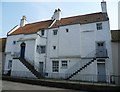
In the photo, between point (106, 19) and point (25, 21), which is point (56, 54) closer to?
point (106, 19)

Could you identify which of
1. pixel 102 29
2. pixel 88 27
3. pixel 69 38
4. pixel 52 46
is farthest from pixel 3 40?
pixel 102 29

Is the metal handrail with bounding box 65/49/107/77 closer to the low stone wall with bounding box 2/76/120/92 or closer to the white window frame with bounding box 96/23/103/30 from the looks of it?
the white window frame with bounding box 96/23/103/30

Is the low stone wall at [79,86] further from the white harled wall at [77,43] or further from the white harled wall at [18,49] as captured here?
the white harled wall at [18,49]

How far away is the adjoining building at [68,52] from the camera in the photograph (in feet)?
69.3

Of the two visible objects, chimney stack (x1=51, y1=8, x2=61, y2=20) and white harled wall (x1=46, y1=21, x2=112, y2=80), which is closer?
white harled wall (x1=46, y1=21, x2=112, y2=80)

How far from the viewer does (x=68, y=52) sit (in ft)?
77.8

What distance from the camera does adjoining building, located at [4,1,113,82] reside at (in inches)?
832

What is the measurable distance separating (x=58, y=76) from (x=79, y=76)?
3.72m

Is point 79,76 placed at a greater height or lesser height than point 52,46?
lesser

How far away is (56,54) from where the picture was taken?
24.8 meters

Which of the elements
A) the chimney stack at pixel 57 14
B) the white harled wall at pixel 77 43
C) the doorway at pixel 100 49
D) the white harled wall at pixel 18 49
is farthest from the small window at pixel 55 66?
the chimney stack at pixel 57 14

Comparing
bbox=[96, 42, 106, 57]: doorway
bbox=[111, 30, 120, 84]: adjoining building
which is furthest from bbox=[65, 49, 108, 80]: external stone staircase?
bbox=[111, 30, 120, 84]: adjoining building

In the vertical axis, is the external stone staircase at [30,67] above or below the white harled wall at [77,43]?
below

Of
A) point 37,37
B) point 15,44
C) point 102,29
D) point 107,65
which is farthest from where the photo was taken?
point 15,44
